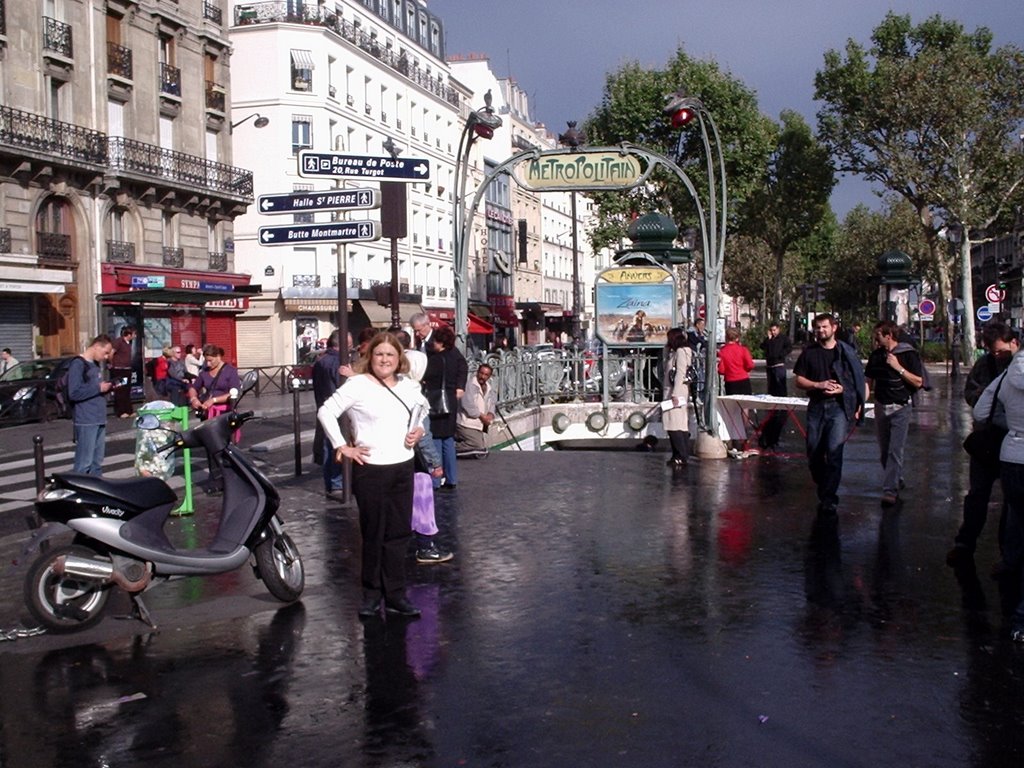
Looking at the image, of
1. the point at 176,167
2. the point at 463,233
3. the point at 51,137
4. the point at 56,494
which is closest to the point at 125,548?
the point at 56,494

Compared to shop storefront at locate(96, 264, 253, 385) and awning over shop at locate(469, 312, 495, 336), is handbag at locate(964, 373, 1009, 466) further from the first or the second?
awning over shop at locate(469, 312, 495, 336)

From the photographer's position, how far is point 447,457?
11.5m

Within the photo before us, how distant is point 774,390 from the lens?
2038 centimetres

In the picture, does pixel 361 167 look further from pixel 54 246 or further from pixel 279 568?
pixel 54 246

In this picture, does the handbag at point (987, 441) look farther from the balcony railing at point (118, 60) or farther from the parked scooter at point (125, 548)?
the balcony railing at point (118, 60)

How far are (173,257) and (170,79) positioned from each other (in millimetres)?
5962

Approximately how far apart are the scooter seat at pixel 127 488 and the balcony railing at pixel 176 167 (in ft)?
100

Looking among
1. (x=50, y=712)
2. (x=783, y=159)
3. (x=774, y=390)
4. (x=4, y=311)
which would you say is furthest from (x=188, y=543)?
(x=783, y=159)

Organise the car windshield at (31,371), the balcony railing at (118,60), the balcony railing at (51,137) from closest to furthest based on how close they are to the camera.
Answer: the car windshield at (31,371), the balcony railing at (51,137), the balcony railing at (118,60)

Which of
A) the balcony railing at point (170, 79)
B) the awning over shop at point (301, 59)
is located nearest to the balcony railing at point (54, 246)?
the balcony railing at point (170, 79)

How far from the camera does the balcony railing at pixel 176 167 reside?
35.6 m

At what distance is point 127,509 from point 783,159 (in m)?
55.8

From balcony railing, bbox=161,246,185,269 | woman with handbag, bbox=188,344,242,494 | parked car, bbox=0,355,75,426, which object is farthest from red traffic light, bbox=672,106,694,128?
balcony railing, bbox=161,246,185,269

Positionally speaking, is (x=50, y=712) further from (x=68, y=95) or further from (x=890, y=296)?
(x=68, y=95)
